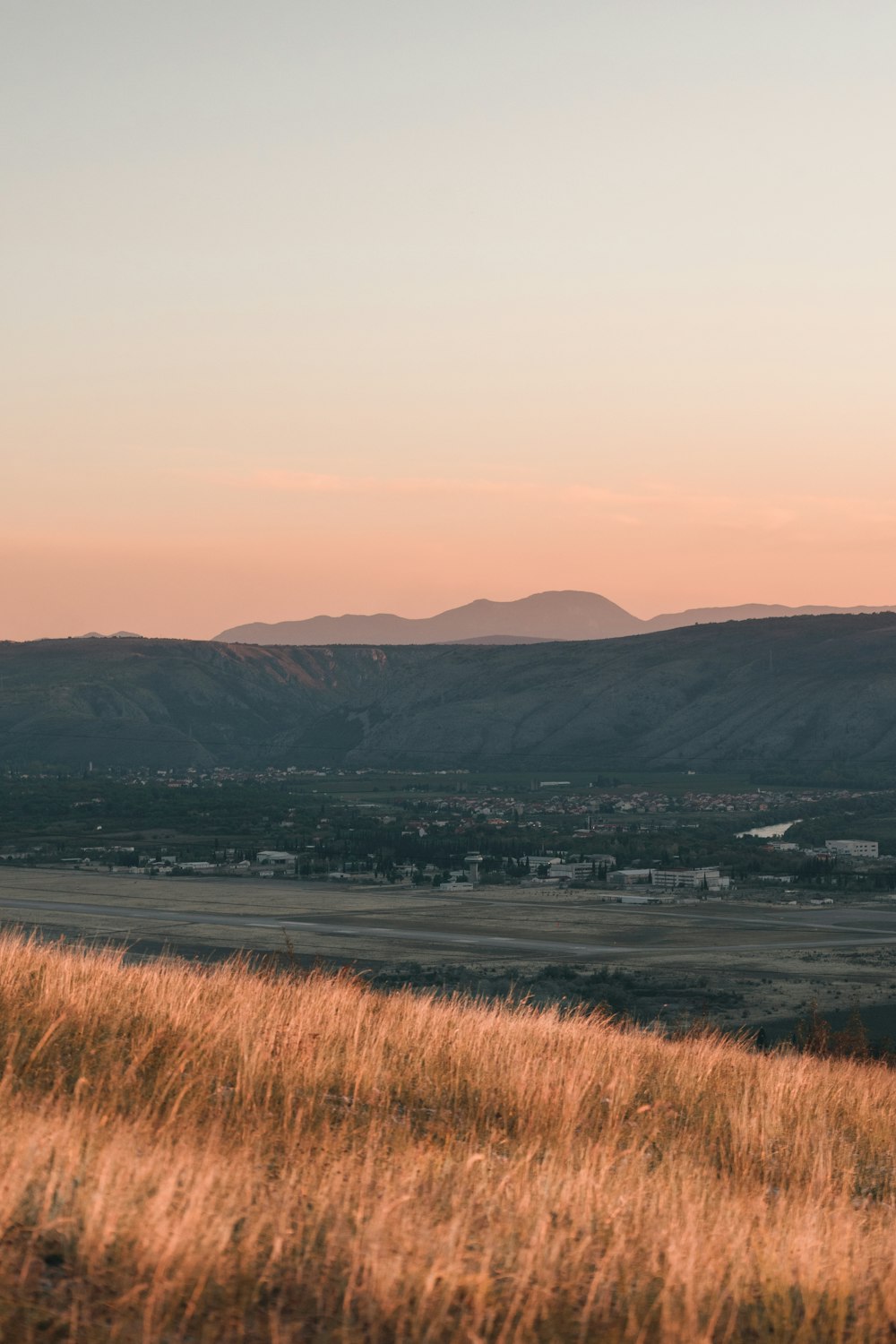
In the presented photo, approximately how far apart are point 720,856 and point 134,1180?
13751 centimetres

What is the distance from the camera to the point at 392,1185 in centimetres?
677

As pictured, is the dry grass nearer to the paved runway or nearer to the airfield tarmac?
the airfield tarmac

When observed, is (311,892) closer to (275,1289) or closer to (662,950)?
(662,950)

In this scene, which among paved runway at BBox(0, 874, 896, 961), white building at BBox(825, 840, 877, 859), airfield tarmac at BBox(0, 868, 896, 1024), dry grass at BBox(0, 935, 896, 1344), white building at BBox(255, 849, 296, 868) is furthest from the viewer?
white building at BBox(825, 840, 877, 859)

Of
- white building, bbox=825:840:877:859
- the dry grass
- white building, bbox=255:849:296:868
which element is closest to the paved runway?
white building, bbox=255:849:296:868

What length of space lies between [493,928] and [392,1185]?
287 ft

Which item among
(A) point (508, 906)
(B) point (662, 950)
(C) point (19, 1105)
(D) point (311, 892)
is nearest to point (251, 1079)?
(C) point (19, 1105)

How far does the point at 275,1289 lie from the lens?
18.2ft

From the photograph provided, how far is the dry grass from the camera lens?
5398 mm

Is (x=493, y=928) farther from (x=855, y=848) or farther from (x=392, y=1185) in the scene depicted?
(x=392, y=1185)

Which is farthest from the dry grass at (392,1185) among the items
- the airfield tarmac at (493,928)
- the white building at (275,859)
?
the white building at (275,859)

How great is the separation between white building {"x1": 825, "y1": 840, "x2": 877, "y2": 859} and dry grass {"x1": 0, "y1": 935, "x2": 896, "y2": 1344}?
137044 mm

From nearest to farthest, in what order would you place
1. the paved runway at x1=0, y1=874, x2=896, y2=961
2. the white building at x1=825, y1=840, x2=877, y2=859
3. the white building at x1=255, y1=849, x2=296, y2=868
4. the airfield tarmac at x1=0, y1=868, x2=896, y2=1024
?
the airfield tarmac at x1=0, y1=868, x2=896, y2=1024 < the paved runway at x1=0, y1=874, x2=896, y2=961 < the white building at x1=255, y1=849, x2=296, y2=868 < the white building at x1=825, y1=840, x2=877, y2=859

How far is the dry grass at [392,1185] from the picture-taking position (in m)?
5.40
